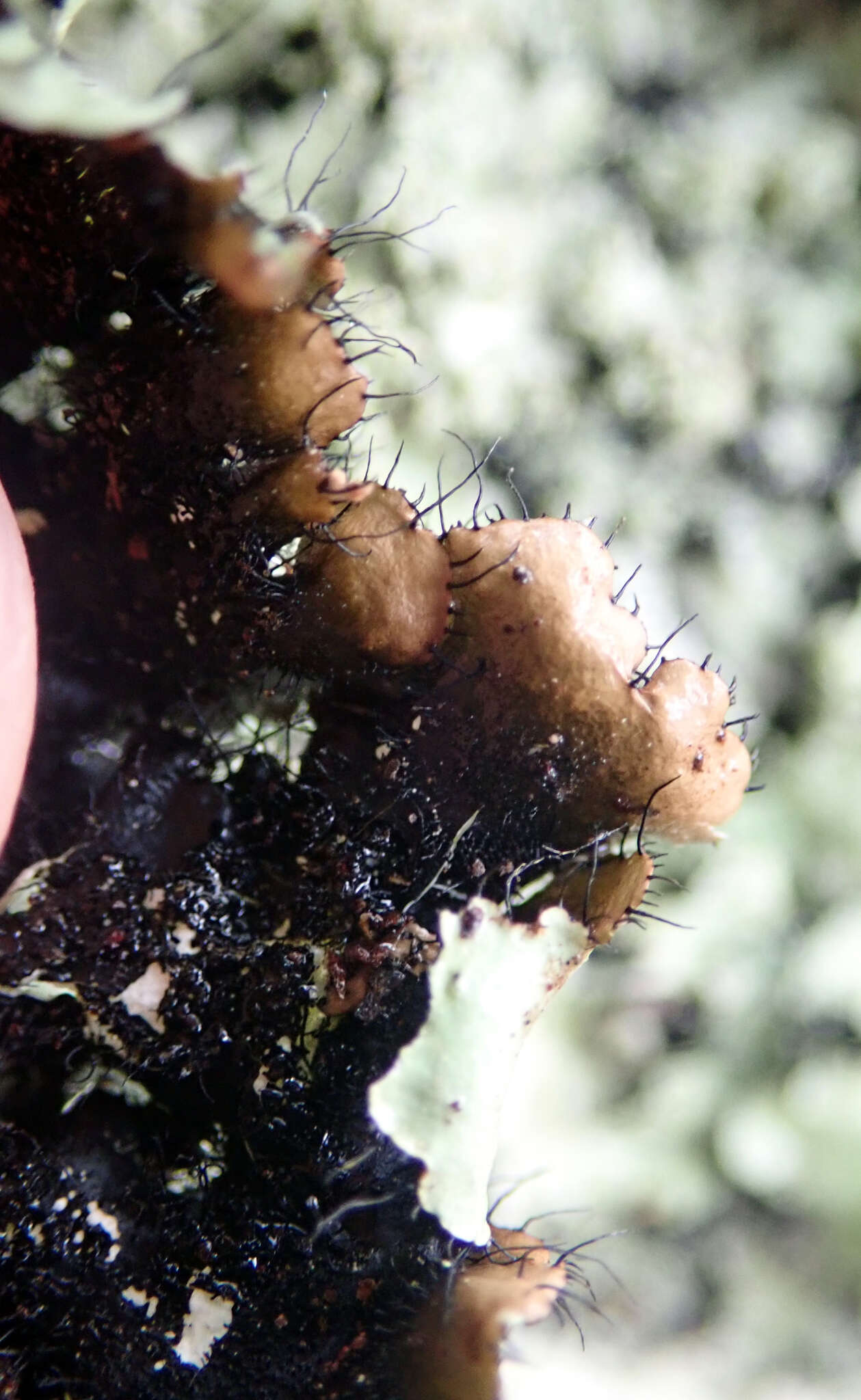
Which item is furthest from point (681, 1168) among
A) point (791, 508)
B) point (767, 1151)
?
point (791, 508)

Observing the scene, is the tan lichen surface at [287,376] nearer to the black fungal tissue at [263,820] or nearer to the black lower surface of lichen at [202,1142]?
the black fungal tissue at [263,820]

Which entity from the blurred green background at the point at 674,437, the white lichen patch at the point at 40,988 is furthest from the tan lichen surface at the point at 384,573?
the blurred green background at the point at 674,437

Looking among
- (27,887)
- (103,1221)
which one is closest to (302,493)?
(27,887)

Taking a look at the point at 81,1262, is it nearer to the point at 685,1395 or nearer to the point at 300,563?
the point at 300,563

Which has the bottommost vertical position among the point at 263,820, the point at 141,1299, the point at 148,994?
the point at 141,1299

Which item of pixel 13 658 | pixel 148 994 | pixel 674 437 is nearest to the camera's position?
pixel 13 658

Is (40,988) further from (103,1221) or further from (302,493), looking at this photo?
(302,493)

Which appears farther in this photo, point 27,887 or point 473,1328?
point 27,887
